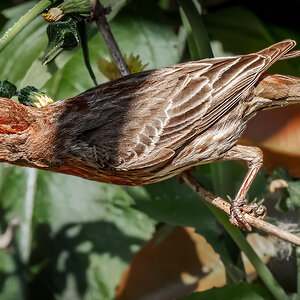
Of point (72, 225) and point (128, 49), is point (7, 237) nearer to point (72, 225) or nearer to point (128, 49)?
point (72, 225)

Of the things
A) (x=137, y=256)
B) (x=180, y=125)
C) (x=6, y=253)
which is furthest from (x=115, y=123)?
(x=137, y=256)

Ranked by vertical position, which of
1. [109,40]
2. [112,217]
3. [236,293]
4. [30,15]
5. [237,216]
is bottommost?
[236,293]

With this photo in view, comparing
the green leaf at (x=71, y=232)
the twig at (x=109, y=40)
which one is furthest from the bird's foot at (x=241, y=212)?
the green leaf at (x=71, y=232)

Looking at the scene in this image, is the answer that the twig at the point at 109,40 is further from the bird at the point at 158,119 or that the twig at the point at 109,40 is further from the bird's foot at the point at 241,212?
the bird's foot at the point at 241,212

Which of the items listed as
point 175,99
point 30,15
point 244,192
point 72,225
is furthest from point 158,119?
point 72,225

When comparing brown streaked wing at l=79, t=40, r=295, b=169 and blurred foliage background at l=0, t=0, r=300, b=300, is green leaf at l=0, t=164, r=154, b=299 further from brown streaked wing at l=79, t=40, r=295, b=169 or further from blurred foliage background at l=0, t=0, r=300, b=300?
brown streaked wing at l=79, t=40, r=295, b=169

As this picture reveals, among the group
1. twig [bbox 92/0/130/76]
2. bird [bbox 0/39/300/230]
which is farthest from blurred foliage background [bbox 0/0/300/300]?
bird [bbox 0/39/300/230]
